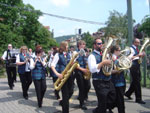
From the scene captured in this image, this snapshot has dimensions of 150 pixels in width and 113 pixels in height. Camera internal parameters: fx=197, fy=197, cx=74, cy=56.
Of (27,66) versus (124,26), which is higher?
(124,26)

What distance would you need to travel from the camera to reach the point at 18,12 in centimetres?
2920

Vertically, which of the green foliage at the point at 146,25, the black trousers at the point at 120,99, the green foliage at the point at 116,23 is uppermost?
the green foliage at the point at 116,23

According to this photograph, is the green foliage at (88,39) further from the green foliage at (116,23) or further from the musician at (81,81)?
the musician at (81,81)

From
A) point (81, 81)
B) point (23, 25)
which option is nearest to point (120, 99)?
point (81, 81)

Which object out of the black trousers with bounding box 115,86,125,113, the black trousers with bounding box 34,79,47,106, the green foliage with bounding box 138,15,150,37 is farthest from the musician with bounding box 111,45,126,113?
the green foliage with bounding box 138,15,150,37

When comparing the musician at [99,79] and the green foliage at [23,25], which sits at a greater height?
the green foliage at [23,25]

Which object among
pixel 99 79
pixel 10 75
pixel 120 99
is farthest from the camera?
pixel 10 75

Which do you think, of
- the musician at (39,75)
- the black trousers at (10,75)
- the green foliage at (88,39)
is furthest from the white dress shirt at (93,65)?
the green foliage at (88,39)

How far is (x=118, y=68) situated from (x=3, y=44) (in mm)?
19130

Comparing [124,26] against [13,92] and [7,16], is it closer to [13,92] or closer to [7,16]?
[7,16]

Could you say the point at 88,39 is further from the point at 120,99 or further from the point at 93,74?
the point at 93,74

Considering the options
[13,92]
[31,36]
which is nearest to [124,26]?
[31,36]

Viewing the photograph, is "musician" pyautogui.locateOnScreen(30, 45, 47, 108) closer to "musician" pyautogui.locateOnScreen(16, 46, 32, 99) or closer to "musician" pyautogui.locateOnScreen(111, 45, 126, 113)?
"musician" pyautogui.locateOnScreen(16, 46, 32, 99)

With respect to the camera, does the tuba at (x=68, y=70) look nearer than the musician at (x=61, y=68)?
Yes
